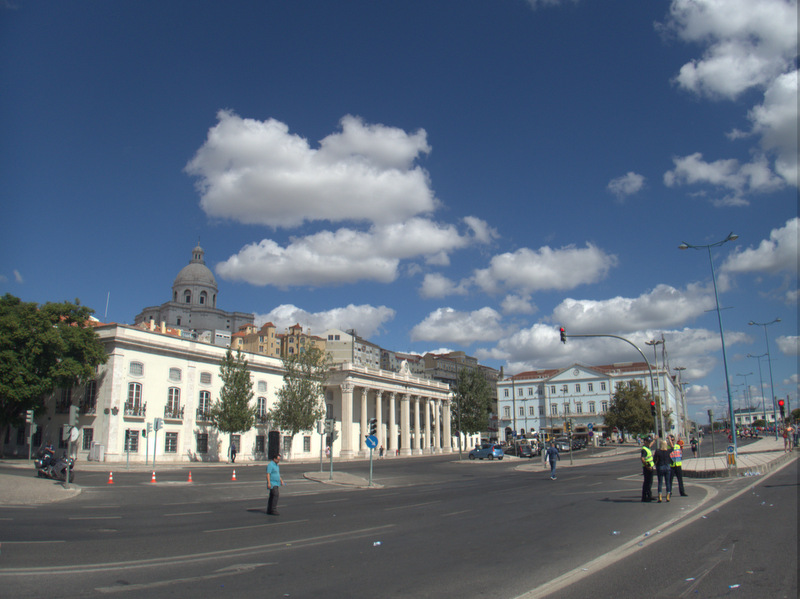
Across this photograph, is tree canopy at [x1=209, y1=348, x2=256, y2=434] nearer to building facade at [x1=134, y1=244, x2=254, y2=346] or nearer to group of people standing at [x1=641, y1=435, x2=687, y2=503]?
group of people standing at [x1=641, y1=435, x2=687, y2=503]

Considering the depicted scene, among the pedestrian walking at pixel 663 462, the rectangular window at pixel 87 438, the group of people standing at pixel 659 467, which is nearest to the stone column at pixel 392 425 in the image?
the rectangular window at pixel 87 438

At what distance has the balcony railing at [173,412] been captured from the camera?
45.8 m

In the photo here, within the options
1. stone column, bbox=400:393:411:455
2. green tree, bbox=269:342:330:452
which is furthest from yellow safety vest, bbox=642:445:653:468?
stone column, bbox=400:393:411:455

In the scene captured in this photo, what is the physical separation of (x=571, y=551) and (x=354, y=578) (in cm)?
373

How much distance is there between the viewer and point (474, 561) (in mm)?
8500

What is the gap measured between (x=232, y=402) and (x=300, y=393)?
7.62m

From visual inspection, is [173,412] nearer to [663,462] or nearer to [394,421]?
[394,421]

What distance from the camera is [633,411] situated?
6444 cm

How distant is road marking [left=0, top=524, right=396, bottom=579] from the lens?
25.0 ft

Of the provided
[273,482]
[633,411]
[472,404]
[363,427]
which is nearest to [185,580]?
[273,482]

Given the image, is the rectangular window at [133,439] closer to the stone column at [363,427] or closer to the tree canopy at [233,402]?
the tree canopy at [233,402]

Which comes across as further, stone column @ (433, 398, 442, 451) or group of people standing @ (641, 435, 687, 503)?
stone column @ (433, 398, 442, 451)

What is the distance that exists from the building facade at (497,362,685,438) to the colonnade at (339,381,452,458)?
49.1 ft

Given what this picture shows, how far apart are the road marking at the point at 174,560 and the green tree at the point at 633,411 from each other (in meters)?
60.9
